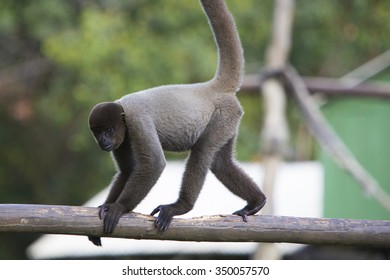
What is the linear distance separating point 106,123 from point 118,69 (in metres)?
9.33

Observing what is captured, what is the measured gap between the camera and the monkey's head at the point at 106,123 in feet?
17.8

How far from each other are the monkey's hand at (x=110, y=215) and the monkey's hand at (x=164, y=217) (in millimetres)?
215

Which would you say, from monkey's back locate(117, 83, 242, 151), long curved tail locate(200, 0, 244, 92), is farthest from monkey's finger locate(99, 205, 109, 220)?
long curved tail locate(200, 0, 244, 92)

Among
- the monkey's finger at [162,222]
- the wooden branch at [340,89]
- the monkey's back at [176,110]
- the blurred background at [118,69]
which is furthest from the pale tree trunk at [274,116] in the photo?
the monkey's finger at [162,222]

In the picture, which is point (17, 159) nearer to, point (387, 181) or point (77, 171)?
point (77, 171)

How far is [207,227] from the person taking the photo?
5.31m

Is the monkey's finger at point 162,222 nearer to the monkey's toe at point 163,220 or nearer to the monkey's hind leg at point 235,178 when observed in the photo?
the monkey's toe at point 163,220

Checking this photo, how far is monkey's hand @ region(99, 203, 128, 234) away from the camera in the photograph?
517 centimetres

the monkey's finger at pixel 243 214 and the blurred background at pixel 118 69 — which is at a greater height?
the blurred background at pixel 118 69

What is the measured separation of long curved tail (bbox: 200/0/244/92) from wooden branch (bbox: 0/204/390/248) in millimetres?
1062

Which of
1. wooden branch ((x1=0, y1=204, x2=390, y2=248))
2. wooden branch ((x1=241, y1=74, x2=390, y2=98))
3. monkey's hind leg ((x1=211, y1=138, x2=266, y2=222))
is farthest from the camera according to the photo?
wooden branch ((x1=241, y1=74, x2=390, y2=98))

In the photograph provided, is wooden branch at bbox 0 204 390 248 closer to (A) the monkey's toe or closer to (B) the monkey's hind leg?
(A) the monkey's toe

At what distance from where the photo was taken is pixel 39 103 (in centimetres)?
1839
